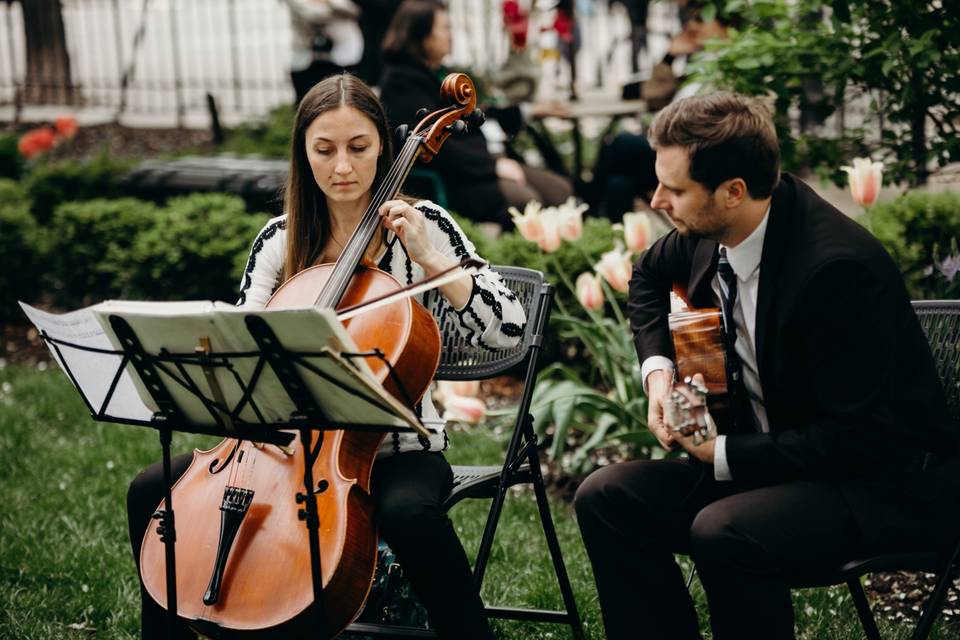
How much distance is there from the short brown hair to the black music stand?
83 centimetres

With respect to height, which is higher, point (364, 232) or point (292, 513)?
point (364, 232)

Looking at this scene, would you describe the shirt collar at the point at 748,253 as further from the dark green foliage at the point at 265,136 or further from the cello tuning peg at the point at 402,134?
the dark green foliage at the point at 265,136

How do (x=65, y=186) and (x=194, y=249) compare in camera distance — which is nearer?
(x=194, y=249)

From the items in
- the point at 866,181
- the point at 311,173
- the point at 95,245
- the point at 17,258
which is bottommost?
the point at 17,258

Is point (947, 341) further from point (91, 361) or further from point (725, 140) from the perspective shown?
point (91, 361)

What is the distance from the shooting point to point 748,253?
265 cm

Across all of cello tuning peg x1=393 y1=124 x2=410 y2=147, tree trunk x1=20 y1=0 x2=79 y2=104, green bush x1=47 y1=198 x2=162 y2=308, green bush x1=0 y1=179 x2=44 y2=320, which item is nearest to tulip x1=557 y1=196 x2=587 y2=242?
cello tuning peg x1=393 y1=124 x2=410 y2=147

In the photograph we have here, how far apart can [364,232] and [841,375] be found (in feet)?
3.92

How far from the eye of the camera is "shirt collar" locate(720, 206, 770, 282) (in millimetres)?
2623

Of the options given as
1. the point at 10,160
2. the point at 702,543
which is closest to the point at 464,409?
the point at 702,543

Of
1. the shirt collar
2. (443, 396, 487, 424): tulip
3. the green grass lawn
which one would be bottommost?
the green grass lawn

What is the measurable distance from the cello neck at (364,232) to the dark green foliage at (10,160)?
6766 mm

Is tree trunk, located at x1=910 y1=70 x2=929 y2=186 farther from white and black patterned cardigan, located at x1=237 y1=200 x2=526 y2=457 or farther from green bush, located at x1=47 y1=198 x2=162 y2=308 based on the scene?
green bush, located at x1=47 y1=198 x2=162 y2=308

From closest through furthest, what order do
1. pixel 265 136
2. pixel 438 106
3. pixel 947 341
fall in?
1. pixel 947 341
2. pixel 438 106
3. pixel 265 136
